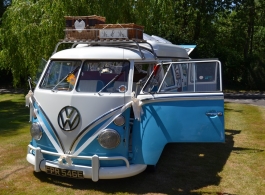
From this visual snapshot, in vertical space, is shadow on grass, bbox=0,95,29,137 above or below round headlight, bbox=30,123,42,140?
below

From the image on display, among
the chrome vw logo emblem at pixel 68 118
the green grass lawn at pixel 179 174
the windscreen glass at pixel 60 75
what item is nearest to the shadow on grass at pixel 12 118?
the green grass lawn at pixel 179 174

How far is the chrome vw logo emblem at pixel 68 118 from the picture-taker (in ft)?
18.8

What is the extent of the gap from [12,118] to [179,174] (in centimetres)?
855

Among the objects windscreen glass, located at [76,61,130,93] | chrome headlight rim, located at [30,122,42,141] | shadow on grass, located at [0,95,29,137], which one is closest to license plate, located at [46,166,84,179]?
chrome headlight rim, located at [30,122,42,141]

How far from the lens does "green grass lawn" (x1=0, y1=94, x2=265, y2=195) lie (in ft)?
19.1

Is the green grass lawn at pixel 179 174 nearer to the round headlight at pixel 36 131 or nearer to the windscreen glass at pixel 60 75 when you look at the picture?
the round headlight at pixel 36 131

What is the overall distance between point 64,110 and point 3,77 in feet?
80.9

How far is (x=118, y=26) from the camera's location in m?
6.69

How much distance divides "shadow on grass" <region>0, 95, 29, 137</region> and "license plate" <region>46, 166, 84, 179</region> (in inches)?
185

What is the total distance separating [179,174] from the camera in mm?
6617

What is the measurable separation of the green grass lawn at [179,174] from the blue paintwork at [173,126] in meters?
0.59

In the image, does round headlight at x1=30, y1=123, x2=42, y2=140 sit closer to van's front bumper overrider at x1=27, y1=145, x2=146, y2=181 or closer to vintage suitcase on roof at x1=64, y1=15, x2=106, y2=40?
van's front bumper overrider at x1=27, y1=145, x2=146, y2=181

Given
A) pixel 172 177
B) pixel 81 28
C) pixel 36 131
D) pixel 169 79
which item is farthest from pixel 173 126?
pixel 81 28

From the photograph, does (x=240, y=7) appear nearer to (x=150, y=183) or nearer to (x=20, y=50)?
(x=20, y=50)
